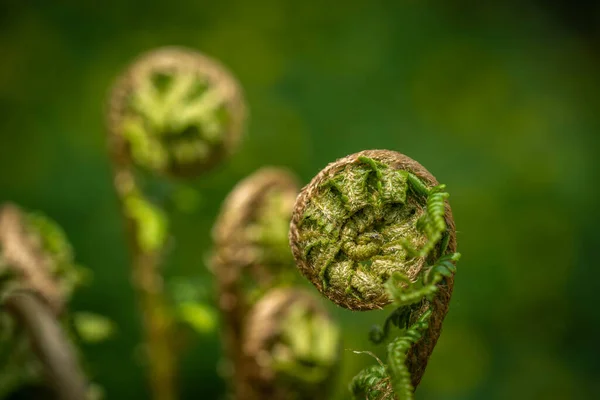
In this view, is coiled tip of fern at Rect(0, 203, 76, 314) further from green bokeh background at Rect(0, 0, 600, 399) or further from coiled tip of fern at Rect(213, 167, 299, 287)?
green bokeh background at Rect(0, 0, 600, 399)

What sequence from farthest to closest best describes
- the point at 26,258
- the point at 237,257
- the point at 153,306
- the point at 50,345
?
1. the point at 153,306
2. the point at 237,257
3. the point at 26,258
4. the point at 50,345

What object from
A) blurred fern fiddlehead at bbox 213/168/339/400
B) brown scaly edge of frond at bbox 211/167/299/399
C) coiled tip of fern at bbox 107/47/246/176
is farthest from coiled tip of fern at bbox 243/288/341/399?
coiled tip of fern at bbox 107/47/246/176

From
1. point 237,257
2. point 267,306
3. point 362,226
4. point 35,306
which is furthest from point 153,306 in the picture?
point 362,226

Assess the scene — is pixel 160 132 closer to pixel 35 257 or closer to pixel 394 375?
pixel 35 257

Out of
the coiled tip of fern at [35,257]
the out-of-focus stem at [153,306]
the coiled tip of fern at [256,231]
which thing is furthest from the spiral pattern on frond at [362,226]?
the out-of-focus stem at [153,306]

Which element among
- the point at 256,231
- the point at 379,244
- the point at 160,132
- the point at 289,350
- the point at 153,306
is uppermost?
the point at 379,244

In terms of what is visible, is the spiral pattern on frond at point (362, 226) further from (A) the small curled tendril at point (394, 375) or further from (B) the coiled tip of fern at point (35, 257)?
(B) the coiled tip of fern at point (35, 257)

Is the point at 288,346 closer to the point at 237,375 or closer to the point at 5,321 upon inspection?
the point at 237,375
